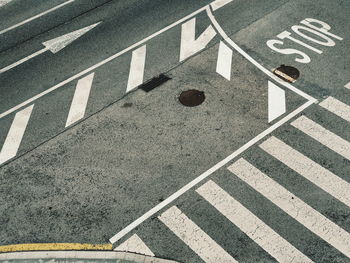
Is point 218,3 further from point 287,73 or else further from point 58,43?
point 58,43

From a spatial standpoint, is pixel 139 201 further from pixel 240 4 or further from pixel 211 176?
pixel 240 4

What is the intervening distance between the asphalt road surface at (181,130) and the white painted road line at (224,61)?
0.20 ft

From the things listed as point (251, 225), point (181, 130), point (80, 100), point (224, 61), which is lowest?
point (251, 225)

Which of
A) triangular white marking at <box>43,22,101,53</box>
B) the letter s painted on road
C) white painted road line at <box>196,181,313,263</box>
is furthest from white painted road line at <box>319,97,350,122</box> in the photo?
triangular white marking at <box>43,22,101,53</box>

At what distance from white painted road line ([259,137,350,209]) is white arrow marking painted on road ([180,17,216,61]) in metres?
4.49

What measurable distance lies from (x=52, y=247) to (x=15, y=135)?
12.8ft

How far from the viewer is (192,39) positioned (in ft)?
44.6

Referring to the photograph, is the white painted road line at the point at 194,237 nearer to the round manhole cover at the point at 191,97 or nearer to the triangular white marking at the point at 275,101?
the round manhole cover at the point at 191,97

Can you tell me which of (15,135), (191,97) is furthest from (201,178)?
(15,135)

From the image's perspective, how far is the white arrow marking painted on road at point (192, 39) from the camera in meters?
13.1

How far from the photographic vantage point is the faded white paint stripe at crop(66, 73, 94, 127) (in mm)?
11320

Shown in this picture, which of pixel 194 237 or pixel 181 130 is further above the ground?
pixel 181 130

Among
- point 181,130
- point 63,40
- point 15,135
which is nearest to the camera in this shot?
point 181,130

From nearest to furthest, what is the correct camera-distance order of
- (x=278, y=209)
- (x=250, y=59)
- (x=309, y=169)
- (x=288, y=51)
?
1. (x=278, y=209)
2. (x=309, y=169)
3. (x=250, y=59)
4. (x=288, y=51)
